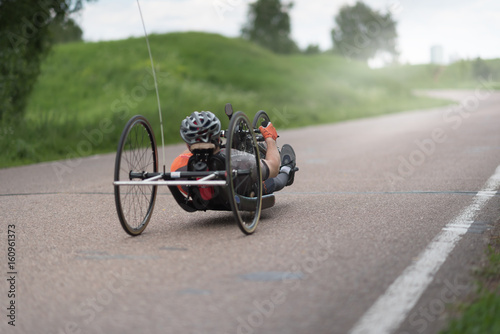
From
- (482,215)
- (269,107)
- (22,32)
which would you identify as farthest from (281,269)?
(269,107)

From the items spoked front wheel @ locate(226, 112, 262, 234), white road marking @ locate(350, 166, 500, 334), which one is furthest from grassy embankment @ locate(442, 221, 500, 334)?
spoked front wheel @ locate(226, 112, 262, 234)

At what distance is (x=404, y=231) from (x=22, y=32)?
12.0m

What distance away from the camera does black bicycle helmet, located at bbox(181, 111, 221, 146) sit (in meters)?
5.50

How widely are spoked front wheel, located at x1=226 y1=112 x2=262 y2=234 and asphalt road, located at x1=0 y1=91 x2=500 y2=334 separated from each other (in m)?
0.23

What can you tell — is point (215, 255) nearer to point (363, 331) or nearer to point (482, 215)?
point (363, 331)

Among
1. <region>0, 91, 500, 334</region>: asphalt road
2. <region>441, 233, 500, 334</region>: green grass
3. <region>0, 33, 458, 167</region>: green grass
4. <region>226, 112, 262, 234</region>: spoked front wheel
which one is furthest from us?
<region>0, 33, 458, 167</region>: green grass

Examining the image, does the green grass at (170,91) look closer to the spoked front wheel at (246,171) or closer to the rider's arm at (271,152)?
the rider's arm at (271,152)

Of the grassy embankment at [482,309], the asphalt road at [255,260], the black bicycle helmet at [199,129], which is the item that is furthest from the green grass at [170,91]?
the grassy embankment at [482,309]

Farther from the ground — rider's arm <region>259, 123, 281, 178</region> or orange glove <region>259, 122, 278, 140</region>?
orange glove <region>259, 122, 278, 140</region>

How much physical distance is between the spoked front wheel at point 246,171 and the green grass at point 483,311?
205cm

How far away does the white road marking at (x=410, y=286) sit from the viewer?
327cm

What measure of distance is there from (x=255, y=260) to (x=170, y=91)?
957 inches

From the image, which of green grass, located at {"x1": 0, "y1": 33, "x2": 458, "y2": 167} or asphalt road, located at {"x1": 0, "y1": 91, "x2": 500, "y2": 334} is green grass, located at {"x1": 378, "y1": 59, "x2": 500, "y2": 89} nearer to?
green grass, located at {"x1": 0, "y1": 33, "x2": 458, "y2": 167}

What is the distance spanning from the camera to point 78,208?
23.7 ft
